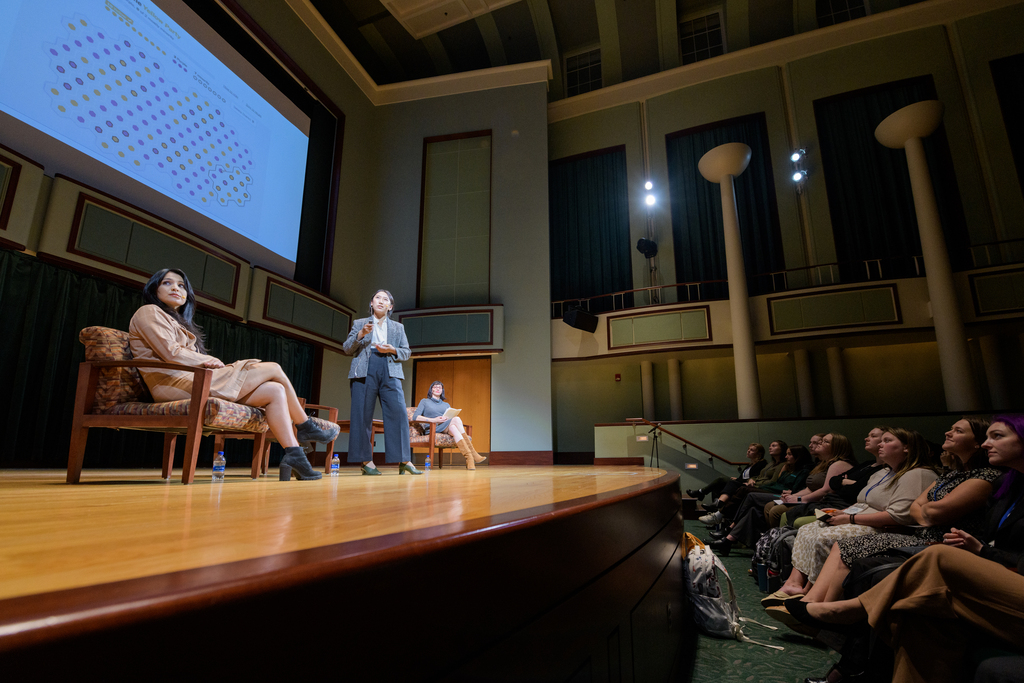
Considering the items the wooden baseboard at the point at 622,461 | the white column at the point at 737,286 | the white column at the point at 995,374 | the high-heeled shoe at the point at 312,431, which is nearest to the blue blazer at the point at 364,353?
the high-heeled shoe at the point at 312,431

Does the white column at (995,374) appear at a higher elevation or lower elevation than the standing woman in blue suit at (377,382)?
higher

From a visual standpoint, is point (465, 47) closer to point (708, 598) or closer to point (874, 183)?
point (874, 183)

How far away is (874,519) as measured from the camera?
78.2 inches

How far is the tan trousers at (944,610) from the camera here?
1.17m

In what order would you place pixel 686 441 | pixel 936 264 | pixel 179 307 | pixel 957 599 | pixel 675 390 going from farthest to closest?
pixel 675 390, pixel 936 264, pixel 686 441, pixel 179 307, pixel 957 599

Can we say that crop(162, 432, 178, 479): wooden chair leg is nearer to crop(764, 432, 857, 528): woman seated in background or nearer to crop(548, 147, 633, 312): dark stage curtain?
crop(764, 432, 857, 528): woman seated in background

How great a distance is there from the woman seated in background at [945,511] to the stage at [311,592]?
1479 mm

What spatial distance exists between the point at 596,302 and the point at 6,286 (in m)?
6.88

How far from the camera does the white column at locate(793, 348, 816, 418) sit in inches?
297

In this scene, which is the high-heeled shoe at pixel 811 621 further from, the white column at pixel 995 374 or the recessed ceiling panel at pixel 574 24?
the recessed ceiling panel at pixel 574 24

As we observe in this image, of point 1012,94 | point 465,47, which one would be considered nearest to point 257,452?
point 465,47

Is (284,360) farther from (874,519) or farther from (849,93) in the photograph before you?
(849,93)

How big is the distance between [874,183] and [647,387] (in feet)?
13.7

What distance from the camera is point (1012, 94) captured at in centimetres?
673
